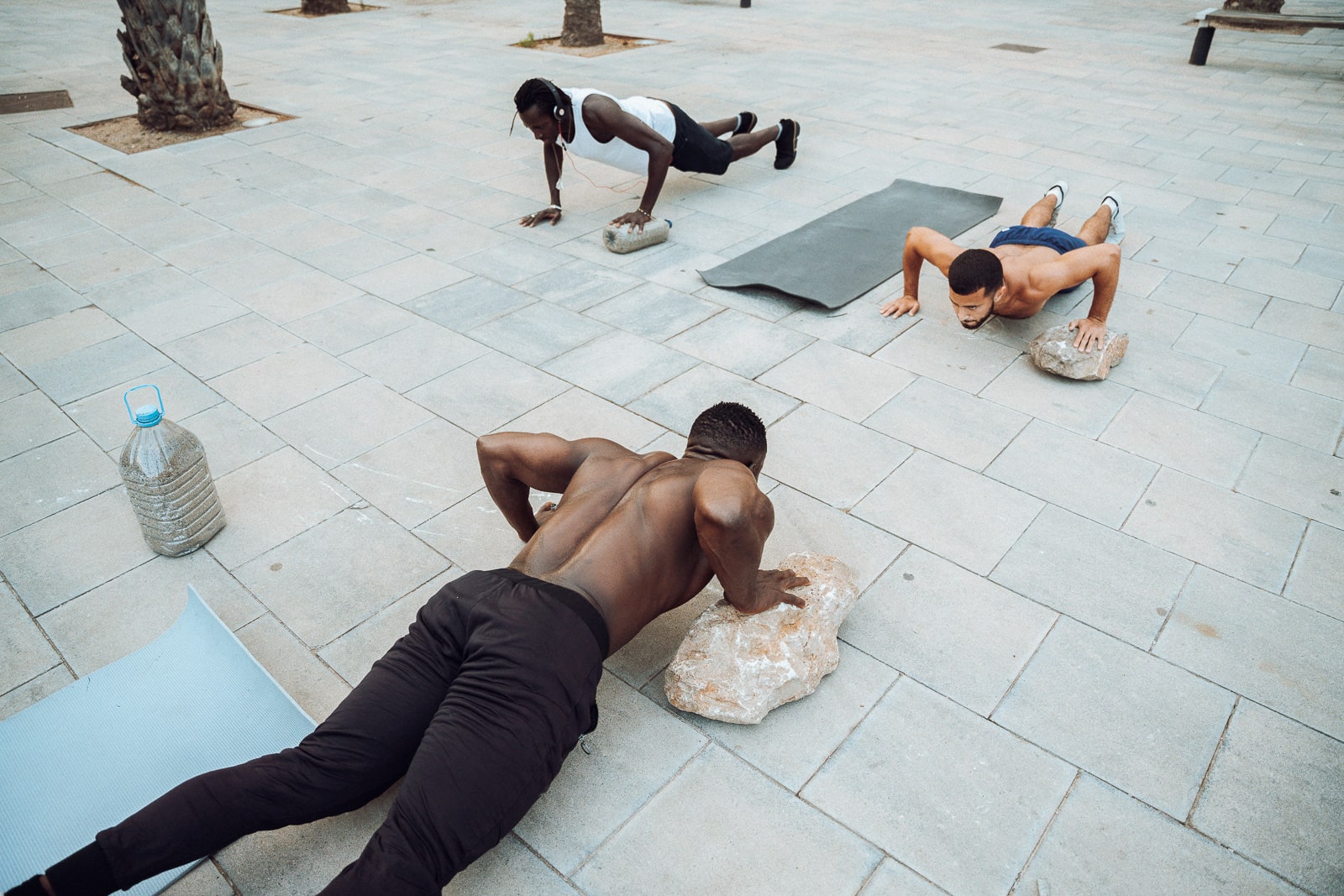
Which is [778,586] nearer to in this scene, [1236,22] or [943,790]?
[943,790]

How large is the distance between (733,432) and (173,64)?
7.44 meters

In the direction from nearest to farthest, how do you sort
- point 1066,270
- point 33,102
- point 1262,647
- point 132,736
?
point 132,736 < point 1262,647 < point 1066,270 < point 33,102

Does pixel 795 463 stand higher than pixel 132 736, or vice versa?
pixel 795 463

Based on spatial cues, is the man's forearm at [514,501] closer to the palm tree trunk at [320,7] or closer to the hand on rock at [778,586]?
the hand on rock at [778,586]

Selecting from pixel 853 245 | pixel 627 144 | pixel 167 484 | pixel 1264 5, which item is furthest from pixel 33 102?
pixel 1264 5

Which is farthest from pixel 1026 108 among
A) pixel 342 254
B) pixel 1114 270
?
pixel 342 254

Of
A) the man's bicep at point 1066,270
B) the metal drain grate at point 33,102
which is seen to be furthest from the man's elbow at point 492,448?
the metal drain grate at point 33,102

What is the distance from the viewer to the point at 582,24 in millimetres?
10602

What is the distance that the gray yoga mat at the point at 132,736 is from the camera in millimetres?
2238

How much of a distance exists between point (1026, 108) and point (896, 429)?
19.8 ft

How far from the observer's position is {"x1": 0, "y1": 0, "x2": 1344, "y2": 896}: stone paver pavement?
7.45 ft

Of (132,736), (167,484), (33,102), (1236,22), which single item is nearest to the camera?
(132,736)

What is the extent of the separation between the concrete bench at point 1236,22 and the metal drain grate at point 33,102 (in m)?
12.2

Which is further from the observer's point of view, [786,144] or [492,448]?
[786,144]
